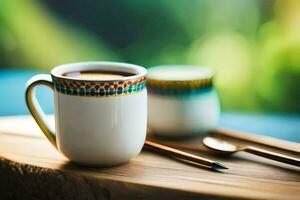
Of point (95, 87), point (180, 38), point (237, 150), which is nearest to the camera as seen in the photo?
point (95, 87)

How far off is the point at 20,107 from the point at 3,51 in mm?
138

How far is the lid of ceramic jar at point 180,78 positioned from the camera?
857 mm

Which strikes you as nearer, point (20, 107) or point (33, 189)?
point (33, 189)

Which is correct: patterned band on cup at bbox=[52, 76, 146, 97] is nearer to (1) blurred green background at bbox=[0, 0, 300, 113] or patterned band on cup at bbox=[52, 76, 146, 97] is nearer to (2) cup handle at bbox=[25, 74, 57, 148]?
(2) cup handle at bbox=[25, 74, 57, 148]

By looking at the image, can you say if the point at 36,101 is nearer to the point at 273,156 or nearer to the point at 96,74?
the point at 96,74

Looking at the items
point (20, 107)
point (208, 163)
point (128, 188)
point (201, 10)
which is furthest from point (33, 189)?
point (201, 10)

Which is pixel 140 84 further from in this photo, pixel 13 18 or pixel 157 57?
pixel 13 18

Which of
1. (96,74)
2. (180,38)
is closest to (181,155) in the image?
(96,74)

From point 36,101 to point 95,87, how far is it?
14 centimetres

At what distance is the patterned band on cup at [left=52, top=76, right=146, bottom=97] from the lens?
2.33ft

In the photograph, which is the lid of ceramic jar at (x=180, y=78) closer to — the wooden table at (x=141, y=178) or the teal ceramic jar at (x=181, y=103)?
the teal ceramic jar at (x=181, y=103)

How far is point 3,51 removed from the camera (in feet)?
3.75

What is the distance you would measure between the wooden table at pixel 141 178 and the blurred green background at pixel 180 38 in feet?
0.89

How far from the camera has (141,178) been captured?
74cm
